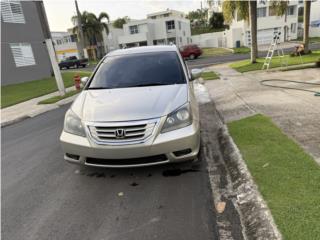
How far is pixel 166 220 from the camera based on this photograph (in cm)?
295

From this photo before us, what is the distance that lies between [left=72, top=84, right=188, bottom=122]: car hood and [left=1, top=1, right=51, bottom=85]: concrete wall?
16.6 metres

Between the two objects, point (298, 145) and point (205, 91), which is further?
point (205, 91)

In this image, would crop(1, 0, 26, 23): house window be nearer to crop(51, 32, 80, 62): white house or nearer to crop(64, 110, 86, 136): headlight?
crop(64, 110, 86, 136): headlight

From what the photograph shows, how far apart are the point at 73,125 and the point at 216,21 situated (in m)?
65.7

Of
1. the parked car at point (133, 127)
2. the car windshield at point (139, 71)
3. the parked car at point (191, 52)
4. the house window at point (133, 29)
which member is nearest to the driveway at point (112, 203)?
the parked car at point (133, 127)

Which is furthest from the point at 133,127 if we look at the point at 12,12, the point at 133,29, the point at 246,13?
the point at 133,29

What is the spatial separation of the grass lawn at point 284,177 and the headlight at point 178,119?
1.06 m

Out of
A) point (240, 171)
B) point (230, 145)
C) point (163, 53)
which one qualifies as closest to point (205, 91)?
point (163, 53)

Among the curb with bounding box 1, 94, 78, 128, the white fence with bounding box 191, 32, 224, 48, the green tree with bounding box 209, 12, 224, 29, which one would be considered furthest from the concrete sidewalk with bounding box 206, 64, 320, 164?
the green tree with bounding box 209, 12, 224, 29

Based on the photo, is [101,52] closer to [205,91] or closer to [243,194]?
[205,91]

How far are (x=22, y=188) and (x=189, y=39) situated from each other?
56.9 metres

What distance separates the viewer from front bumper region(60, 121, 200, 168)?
11.2ft

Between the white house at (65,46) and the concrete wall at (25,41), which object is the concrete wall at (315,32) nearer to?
the concrete wall at (25,41)

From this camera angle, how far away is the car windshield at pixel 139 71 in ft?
15.1
